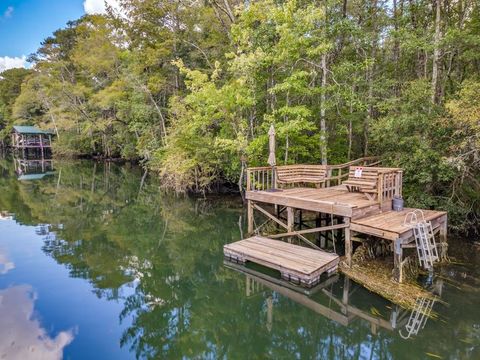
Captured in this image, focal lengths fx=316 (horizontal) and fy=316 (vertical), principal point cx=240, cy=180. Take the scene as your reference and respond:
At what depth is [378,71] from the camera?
1488 centimetres

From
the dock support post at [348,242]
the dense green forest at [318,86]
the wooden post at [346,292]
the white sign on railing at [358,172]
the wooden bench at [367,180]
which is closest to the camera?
the wooden post at [346,292]

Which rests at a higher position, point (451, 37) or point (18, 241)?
point (451, 37)

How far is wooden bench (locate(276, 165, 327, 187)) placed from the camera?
1090cm

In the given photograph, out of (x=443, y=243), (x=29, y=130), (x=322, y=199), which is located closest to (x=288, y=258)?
(x=322, y=199)

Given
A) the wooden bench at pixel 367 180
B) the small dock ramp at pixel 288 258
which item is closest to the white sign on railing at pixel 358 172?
the wooden bench at pixel 367 180

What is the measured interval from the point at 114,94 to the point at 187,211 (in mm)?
17551

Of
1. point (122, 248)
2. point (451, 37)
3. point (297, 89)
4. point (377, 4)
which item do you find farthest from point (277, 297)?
point (377, 4)

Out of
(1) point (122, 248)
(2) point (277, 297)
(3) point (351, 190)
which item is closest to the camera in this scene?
(2) point (277, 297)

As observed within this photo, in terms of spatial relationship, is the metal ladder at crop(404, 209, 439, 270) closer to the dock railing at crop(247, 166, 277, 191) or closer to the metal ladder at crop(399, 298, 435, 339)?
the metal ladder at crop(399, 298, 435, 339)

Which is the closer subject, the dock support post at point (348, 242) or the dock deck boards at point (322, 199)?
the dock support post at point (348, 242)

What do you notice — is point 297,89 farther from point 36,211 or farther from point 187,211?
point 36,211

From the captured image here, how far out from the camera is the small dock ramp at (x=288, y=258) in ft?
24.8

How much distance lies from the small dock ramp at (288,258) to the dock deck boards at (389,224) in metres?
1.15

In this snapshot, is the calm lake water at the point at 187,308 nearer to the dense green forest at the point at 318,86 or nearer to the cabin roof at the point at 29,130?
the dense green forest at the point at 318,86
